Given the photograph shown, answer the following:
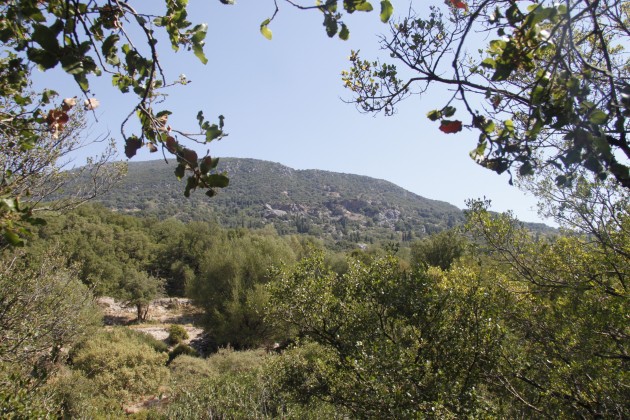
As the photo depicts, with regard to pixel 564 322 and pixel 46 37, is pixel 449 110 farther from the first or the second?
pixel 564 322

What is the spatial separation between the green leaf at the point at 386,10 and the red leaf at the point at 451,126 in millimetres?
470

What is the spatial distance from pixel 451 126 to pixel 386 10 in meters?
0.52

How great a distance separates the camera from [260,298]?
73.9 feet

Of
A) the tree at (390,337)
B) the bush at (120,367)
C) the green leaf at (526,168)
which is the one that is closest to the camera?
the green leaf at (526,168)

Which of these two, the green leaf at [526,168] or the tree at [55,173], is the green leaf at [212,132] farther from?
the tree at [55,173]

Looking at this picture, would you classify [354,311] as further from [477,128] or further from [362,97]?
[477,128]

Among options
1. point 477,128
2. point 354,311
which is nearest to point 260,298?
point 354,311

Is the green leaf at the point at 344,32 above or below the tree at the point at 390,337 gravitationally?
above

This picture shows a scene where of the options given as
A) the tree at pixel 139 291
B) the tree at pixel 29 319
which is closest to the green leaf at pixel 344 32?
the tree at pixel 29 319

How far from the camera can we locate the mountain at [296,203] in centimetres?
11838

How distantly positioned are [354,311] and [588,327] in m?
3.82

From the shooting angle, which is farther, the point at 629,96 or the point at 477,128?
the point at 477,128

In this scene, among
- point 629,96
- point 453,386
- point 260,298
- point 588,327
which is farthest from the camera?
point 260,298

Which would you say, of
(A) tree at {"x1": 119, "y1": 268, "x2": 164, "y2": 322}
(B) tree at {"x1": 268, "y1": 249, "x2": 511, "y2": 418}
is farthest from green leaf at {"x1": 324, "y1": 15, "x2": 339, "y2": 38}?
(A) tree at {"x1": 119, "y1": 268, "x2": 164, "y2": 322}
